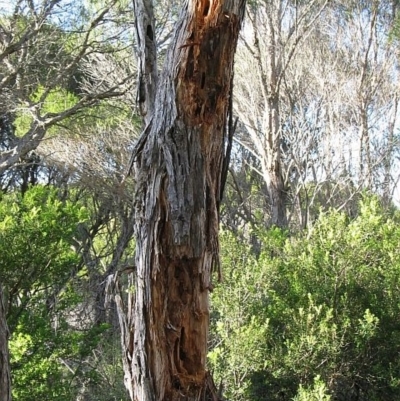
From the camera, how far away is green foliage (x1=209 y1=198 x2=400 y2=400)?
585 cm

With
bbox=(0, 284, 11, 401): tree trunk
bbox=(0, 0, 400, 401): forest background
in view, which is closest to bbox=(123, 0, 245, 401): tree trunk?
bbox=(0, 0, 400, 401): forest background

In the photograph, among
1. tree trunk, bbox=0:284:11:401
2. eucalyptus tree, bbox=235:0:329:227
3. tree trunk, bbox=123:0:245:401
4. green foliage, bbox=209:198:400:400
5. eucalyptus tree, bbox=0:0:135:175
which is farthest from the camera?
eucalyptus tree, bbox=235:0:329:227

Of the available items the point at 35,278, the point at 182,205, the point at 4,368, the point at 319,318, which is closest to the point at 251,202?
the point at 35,278

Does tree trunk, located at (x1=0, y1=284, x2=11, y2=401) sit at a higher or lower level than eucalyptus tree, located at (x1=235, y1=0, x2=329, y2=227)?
lower

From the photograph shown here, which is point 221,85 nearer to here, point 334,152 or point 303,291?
point 303,291

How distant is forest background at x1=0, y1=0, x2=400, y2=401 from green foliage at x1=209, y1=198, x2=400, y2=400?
0.02 metres

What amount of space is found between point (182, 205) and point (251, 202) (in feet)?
43.5

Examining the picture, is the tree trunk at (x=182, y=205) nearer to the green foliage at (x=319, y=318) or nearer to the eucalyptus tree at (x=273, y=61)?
the green foliage at (x=319, y=318)

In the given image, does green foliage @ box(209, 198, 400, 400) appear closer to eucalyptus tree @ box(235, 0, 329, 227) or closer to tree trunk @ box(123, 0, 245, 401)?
tree trunk @ box(123, 0, 245, 401)

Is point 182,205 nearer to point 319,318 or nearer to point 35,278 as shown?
point 319,318

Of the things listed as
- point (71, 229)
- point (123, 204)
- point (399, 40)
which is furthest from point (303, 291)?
point (123, 204)

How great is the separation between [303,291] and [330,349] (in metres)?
0.66

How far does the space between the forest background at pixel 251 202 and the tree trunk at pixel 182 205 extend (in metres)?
0.18

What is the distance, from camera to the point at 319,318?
19.4 feet
